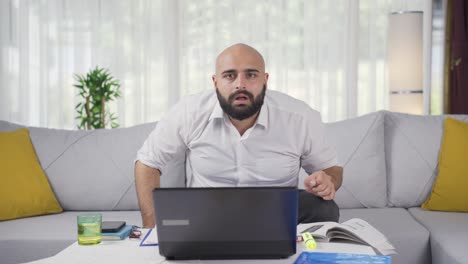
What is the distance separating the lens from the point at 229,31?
5.30m

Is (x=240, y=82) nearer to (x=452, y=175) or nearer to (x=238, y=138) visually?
(x=238, y=138)

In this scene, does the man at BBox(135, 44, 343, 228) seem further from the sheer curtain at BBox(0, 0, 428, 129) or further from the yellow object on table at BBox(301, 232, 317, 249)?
the sheer curtain at BBox(0, 0, 428, 129)

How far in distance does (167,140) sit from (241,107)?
0.34 metres

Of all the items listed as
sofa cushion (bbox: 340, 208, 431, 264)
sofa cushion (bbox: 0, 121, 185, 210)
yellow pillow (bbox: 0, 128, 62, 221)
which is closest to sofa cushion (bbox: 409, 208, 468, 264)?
sofa cushion (bbox: 340, 208, 431, 264)

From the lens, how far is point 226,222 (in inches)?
53.7

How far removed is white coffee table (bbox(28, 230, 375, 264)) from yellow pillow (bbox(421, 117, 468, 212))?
133cm

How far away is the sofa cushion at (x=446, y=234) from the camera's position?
2.09m

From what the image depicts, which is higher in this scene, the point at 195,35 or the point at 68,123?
the point at 195,35

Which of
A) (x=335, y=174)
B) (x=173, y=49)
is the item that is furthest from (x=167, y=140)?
(x=173, y=49)

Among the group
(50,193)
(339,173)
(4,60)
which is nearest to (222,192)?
(339,173)

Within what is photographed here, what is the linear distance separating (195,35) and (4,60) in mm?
1602

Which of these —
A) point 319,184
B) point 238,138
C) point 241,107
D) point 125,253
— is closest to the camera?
point 125,253

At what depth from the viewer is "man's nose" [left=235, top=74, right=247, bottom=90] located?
85.6 inches

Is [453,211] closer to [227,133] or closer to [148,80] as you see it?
[227,133]
